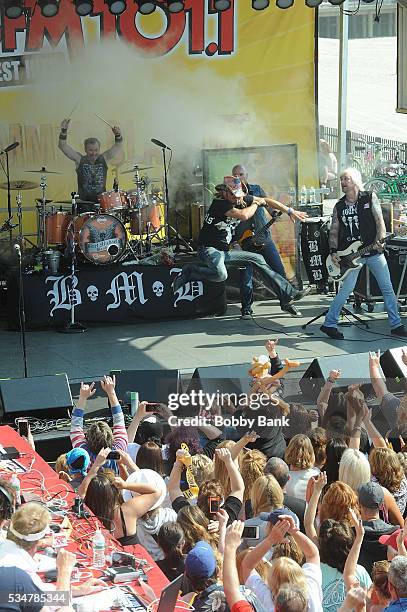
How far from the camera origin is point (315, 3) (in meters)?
14.1

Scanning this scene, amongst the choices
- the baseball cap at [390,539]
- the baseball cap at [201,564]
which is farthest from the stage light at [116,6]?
the baseball cap at [201,564]

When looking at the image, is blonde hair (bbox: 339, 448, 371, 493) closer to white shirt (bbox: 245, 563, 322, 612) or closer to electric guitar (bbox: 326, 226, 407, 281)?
white shirt (bbox: 245, 563, 322, 612)

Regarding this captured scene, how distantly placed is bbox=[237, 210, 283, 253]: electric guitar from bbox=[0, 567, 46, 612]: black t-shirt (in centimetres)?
943

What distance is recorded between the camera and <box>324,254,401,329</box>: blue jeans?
490 inches

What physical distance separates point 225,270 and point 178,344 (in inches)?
46.9

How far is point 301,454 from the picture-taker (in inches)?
262

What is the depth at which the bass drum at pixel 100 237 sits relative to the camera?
13.3 metres

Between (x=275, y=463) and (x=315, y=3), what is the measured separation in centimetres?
886

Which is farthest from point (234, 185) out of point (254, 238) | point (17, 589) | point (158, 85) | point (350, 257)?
point (17, 589)

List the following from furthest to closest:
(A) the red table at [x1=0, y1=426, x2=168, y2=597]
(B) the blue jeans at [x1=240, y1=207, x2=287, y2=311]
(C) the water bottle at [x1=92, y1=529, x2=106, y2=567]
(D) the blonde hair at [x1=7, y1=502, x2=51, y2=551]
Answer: (B) the blue jeans at [x1=240, y1=207, x2=287, y2=311] < (C) the water bottle at [x1=92, y1=529, x2=106, y2=567] < (A) the red table at [x1=0, y1=426, x2=168, y2=597] < (D) the blonde hair at [x1=7, y1=502, x2=51, y2=551]

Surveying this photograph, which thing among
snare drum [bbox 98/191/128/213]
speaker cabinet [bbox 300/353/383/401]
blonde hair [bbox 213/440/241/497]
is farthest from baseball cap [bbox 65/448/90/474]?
snare drum [bbox 98/191/128/213]

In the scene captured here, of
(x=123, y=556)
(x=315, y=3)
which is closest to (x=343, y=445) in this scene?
(x=123, y=556)

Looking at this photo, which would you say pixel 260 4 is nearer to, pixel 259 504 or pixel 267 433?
pixel 267 433

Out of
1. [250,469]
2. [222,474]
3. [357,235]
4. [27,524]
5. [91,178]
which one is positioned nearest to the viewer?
[27,524]
